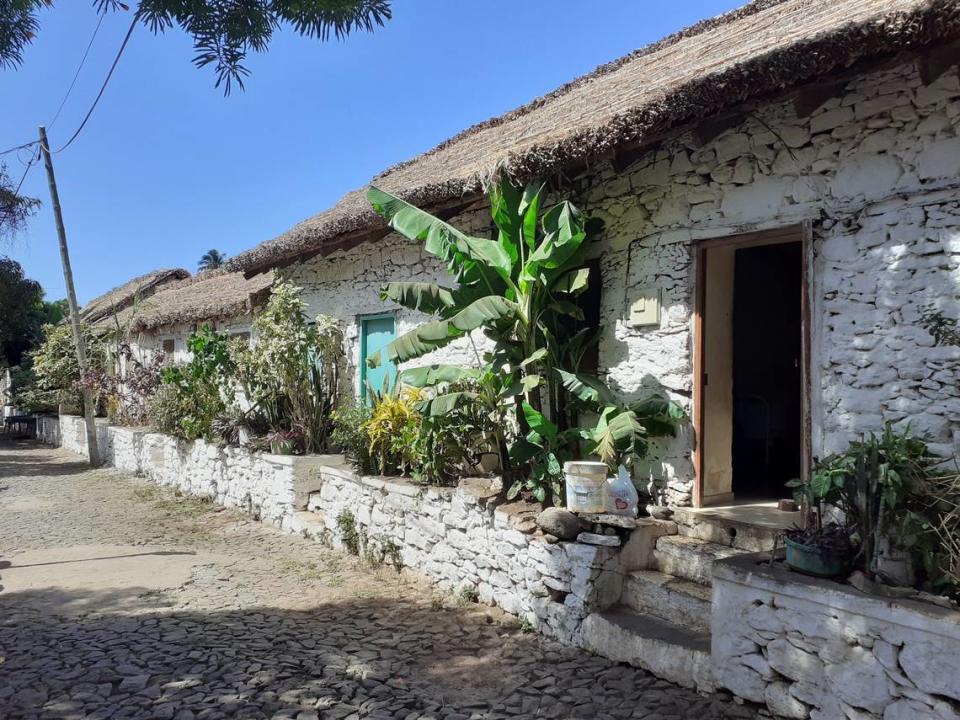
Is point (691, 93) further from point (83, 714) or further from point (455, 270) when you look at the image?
point (83, 714)

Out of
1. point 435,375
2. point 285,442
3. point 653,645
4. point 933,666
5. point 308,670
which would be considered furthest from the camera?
point 285,442

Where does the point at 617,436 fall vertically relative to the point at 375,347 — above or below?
below

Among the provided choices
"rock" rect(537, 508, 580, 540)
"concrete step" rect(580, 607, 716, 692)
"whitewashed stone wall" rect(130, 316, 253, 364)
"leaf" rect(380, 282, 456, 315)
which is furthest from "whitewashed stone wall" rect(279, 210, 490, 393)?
"concrete step" rect(580, 607, 716, 692)

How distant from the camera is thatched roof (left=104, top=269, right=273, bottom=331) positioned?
1162 cm

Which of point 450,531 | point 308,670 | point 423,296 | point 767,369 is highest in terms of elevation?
point 423,296

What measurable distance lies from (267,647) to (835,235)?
14.7 feet

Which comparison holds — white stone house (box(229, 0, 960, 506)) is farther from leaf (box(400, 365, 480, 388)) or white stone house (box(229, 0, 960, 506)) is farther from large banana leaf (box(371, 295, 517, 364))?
leaf (box(400, 365, 480, 388))

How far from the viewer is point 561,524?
462 cm

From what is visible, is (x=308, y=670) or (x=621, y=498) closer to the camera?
(x=308, y=670)

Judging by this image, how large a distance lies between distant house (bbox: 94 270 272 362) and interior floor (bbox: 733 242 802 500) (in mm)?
7428

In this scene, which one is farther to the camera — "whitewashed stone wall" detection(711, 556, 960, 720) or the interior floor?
the interior floor

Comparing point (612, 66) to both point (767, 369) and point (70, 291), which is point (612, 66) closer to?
point (767, 369)

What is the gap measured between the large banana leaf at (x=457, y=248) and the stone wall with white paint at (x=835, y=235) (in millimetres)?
967

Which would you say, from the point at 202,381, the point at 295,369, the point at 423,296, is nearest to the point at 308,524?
the point at 295,369
